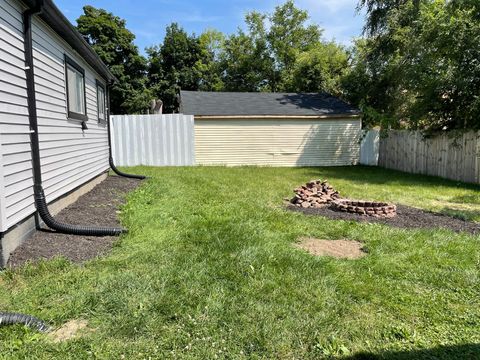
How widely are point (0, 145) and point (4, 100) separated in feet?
1.61

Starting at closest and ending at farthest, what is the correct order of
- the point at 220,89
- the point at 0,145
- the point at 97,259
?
the point at 0,145, the point at 97,259, the point at 220,89

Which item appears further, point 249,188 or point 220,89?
point 220,89

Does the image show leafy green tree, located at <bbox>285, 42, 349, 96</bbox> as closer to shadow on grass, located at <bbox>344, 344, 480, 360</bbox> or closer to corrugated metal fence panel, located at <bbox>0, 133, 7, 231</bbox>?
corrugated metal fence panel, located at <bbox>0, 133, 7, 231</bbox>

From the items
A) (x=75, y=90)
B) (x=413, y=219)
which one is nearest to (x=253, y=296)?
(x=413, y=219)

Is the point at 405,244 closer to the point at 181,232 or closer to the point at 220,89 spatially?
the point at 181,232

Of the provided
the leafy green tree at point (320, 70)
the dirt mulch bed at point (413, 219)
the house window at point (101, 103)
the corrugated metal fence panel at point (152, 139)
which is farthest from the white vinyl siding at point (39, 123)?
the leafy green tree at point (320, 70)

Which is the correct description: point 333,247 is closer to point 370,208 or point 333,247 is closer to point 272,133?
point 370,208

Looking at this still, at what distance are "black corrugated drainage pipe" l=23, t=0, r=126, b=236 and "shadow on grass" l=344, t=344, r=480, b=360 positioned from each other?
311 cm

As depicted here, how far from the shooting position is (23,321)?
229cm

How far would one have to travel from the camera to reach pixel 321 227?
4.88 m

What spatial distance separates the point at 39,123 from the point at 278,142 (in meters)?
10.9

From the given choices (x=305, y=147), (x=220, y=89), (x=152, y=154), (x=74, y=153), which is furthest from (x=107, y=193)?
(x=220, y=89)

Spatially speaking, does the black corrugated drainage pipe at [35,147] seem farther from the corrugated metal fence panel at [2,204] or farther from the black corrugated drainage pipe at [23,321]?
the black corrugated drainage pipe at [23,321]

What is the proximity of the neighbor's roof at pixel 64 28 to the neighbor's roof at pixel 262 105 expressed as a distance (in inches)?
266
